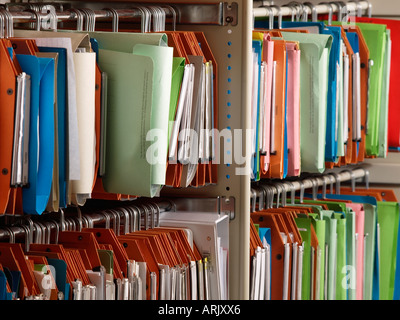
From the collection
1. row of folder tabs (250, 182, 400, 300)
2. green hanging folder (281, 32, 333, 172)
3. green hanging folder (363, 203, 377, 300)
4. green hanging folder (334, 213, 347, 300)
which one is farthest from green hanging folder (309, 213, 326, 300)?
green hanging folder (363, 203, 377, 300)

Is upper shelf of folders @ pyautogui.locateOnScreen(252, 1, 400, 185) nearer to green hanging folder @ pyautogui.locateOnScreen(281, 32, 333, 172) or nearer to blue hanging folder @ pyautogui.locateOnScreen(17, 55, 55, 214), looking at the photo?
green hanging folder @ pyautogui.locateOnScreen(281, 32, 333, 172)

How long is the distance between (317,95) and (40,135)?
4.22 feet

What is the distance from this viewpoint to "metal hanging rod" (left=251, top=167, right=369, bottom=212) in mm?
3004

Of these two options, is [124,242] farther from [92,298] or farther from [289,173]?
[289,173]

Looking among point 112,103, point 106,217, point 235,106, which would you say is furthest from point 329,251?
point 112,103

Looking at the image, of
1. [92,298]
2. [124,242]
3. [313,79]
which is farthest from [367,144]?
[92,298]

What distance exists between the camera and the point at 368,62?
3336 millimetres

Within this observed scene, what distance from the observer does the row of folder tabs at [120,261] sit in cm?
186

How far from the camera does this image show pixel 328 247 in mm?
3139

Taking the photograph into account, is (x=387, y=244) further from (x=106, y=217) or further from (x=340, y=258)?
(x=106, y=217)

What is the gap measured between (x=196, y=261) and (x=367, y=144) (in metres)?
1.25

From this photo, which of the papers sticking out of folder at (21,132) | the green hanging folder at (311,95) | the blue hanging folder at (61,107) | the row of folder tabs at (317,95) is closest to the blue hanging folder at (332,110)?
the row of folder tabs at (317,95)

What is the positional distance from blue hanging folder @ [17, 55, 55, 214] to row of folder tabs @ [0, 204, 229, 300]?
0.52ft

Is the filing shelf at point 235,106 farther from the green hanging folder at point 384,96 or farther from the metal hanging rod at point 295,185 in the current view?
the green hanging folder at point 384,96
